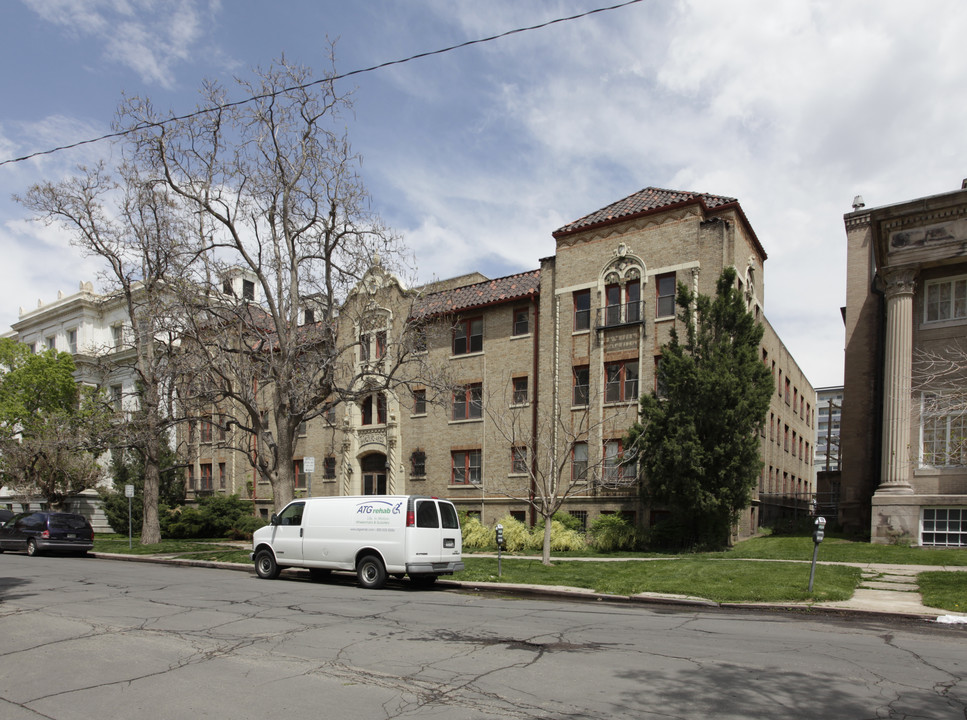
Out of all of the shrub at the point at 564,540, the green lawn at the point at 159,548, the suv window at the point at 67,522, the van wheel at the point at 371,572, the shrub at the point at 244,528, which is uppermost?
the van wheel at the point at 371,572

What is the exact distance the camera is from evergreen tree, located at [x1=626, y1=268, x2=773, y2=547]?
74.3ft

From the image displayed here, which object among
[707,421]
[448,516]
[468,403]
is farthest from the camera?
[468,403]

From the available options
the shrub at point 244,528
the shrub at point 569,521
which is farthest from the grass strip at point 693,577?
the shrub at point 244,528

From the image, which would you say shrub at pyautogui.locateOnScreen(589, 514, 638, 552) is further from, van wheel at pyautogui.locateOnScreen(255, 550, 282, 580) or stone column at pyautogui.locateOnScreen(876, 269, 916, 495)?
van wheel at pyautogui.locateOnScreen(255, 550, 282, 580)

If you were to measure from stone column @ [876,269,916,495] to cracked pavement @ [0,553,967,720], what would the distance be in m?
13.0

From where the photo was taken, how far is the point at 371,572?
1619 cm

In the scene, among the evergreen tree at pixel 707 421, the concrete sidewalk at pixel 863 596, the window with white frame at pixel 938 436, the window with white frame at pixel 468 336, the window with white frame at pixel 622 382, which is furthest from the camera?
the window with white frame at pixel 468 336

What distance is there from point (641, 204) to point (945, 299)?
34.9 ft

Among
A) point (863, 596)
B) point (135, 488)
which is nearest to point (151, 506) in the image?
point (135, 488)

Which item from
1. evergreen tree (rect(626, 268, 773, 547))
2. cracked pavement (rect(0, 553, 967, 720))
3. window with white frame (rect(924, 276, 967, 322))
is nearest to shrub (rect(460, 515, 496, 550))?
evergreen tree (rect(626, 268, 773, 547))

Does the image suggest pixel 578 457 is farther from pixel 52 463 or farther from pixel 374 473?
pixel 52 463

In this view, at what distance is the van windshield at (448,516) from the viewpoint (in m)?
16.6

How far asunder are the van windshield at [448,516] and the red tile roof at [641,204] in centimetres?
1525

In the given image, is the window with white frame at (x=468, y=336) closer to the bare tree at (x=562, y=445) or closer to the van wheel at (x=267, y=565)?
the bare tree at (x=562, y=445)
